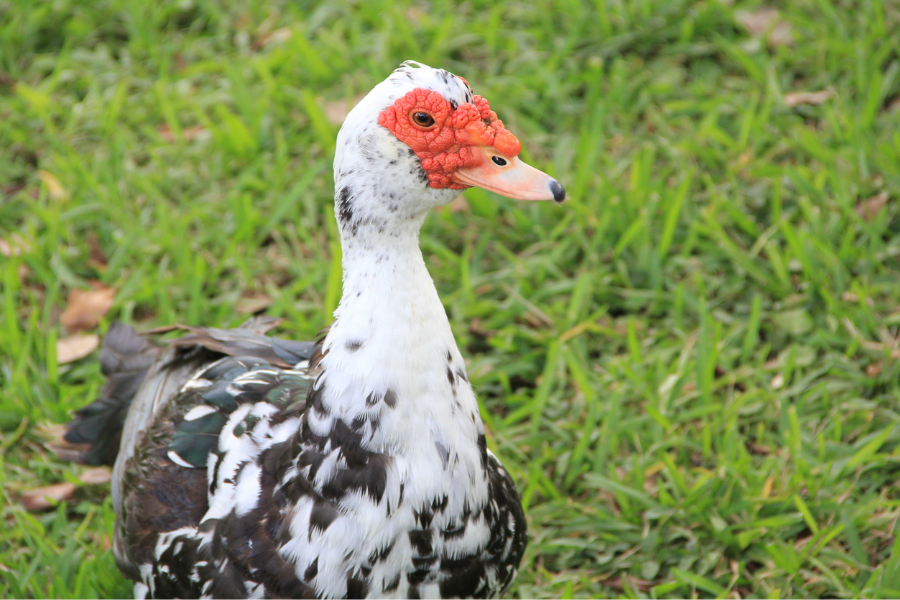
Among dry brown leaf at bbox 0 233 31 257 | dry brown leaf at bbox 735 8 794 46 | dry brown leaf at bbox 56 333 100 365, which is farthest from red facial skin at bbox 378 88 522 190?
dry brown leaf at bbox 735 8 794 46

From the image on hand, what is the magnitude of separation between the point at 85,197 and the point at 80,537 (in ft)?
5.75

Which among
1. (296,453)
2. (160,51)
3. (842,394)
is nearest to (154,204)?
(160,51)

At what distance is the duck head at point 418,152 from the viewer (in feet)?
6.64

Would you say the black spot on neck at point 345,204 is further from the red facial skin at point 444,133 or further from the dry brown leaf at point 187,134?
the dry brown leaf at point 187,134

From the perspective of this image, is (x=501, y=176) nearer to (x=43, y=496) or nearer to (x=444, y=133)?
(x=444, y=133)

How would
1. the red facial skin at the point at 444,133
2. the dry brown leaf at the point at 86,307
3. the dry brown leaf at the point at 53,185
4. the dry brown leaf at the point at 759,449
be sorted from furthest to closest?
the dry brown leaf at the point at 53,185, the dry brown leaf at the point at 86,307, the dry brown leaf at the point at 759,449, the red facial skin at the point at 444,133

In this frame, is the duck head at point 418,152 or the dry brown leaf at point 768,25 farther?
the dry brown leaf at point 768,25

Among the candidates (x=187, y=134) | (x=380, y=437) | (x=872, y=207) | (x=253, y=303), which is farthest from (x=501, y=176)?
(x=187, y=134)

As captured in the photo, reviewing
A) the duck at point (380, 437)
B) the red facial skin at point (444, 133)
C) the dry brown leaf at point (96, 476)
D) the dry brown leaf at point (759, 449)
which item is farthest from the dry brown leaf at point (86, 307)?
the dry brown leaf at point (759, 449)

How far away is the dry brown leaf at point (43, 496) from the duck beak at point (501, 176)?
203cm

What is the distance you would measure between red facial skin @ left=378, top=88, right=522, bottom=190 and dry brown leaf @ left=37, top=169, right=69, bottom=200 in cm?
277

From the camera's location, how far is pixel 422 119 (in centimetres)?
202

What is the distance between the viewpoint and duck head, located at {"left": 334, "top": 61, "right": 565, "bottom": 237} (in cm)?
203

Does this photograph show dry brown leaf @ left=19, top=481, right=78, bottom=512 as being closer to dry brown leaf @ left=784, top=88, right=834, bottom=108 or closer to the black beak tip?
the black beak tip
